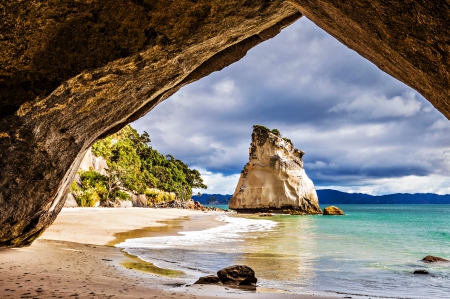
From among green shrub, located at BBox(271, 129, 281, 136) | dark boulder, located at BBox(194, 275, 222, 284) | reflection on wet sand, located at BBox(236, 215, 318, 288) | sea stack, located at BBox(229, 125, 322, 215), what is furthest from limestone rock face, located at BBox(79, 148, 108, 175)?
dark boulder, located at BBox(194, 275, 222, 284)

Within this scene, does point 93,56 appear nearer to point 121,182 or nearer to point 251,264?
point 251,264

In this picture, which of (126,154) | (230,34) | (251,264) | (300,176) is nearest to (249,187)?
(300,176)

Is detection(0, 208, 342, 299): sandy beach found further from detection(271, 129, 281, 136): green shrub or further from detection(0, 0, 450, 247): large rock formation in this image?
detection(271, 129, 281, 136): green shrub

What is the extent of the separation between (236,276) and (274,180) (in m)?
54.3

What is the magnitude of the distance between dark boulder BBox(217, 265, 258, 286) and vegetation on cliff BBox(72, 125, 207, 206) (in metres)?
31.4

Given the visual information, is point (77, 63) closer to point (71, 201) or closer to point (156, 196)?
point (71, 201)

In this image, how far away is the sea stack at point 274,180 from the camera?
5919 cm

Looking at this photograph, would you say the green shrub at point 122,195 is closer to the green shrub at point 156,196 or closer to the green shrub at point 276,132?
the green shrub at point 156,196

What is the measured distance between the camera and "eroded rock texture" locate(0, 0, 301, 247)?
4.94 meters

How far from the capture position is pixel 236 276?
6.57 meters

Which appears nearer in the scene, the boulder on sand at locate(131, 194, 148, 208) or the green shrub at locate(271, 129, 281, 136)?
the boulder on sand at locate(131, 194, 148, 208)

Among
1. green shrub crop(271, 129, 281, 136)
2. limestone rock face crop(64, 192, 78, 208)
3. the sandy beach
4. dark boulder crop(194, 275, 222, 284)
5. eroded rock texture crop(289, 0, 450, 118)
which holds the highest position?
green shrub crop(271, 129, 281, 136)

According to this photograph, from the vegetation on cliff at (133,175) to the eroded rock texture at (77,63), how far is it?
99.7 feet

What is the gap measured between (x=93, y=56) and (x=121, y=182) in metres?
40.5
